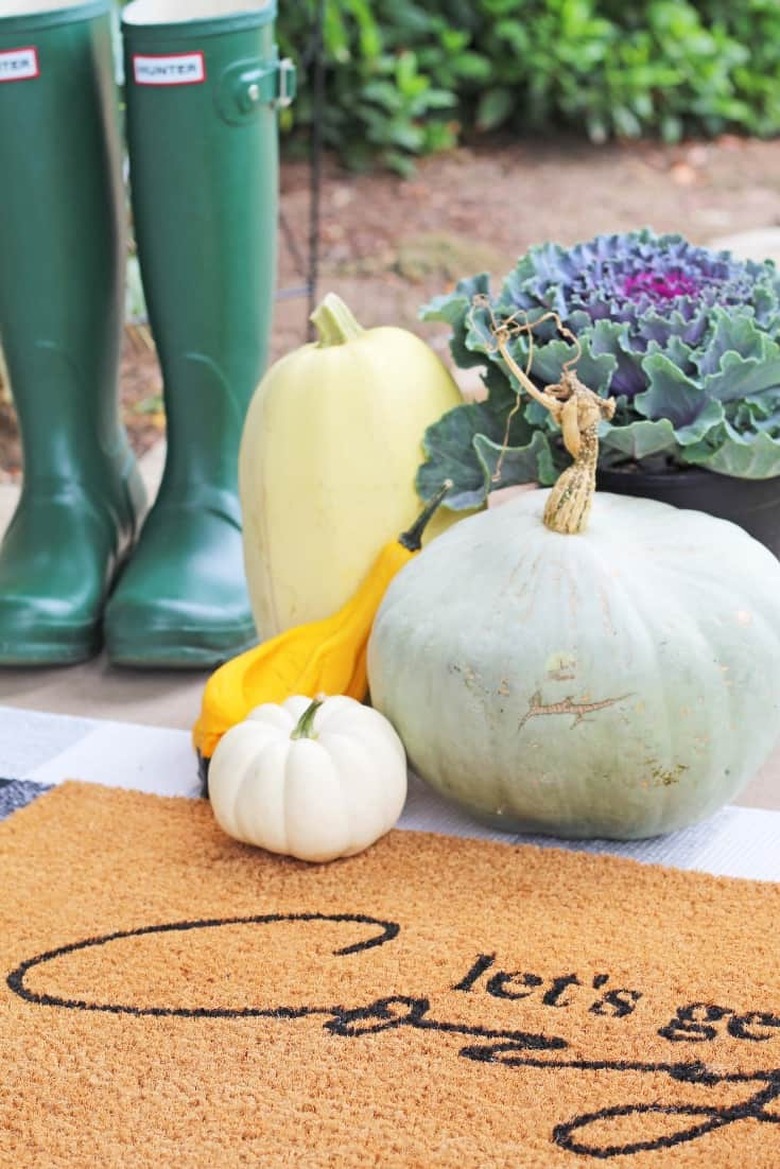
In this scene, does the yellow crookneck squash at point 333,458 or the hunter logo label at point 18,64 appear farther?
the hunter logo label at point 18,64

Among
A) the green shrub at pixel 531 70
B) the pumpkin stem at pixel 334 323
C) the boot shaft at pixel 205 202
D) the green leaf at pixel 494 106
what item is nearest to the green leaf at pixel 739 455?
the pumpkin stem at pixel 334 323

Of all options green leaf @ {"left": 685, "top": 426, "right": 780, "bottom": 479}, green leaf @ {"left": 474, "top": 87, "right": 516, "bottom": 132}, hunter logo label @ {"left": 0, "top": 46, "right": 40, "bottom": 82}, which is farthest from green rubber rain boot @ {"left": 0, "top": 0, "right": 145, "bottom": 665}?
green leaf @ {"left": 474, "top": 87, "right": 516, "bottom": 132}

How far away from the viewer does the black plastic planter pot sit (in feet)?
5.61

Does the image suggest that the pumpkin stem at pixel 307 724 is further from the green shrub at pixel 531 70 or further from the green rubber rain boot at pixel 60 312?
the green shrub at pixel 531 70

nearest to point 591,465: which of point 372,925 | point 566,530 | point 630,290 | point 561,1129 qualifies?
point 566,530

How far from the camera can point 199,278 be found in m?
2.04

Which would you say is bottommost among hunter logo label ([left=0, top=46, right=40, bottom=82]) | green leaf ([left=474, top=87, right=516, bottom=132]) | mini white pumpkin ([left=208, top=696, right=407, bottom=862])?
mini white pumpkin ([left=208, top=696, right=407, bottom=862])

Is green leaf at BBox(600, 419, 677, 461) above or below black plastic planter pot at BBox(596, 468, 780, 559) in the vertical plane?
above

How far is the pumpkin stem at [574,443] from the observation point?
4.99 ft

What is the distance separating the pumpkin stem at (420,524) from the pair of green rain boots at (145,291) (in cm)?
34

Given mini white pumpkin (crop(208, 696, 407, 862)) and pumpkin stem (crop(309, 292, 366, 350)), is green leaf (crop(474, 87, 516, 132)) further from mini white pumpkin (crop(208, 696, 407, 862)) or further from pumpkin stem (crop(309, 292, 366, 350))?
mini white pumpkin (crop(208, 696, 407, 862))

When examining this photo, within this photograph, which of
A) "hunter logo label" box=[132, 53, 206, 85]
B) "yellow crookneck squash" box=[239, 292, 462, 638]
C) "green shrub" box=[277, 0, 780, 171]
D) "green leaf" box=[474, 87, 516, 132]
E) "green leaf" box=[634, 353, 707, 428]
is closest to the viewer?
"green leaf" box=[634, 353, 707, 428]

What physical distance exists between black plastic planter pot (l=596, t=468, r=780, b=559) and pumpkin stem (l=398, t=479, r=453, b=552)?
0.17 meters

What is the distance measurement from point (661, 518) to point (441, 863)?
→ 0.41m
